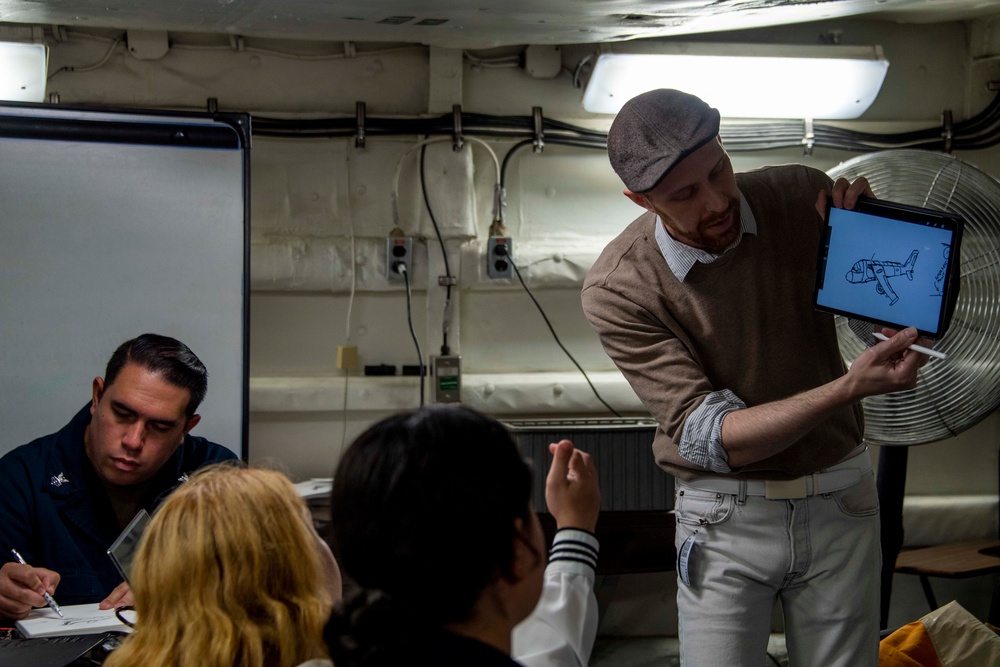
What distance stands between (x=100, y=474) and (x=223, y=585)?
46.1 inches

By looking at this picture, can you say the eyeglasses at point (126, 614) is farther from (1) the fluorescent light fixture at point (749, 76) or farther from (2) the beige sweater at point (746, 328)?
(1) the fluorescent light fixture at point (749, 76)

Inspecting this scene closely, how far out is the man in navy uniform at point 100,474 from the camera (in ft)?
7.22

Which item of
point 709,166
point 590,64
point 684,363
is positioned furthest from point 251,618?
point 590,64

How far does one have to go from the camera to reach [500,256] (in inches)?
132

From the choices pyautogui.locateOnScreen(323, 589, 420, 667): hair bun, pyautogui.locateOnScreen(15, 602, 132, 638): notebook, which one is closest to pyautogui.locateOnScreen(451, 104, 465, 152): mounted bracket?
pyautogui.locateOnScreen(15, 602, 132, 638): notebook

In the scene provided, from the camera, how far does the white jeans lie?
178 cm

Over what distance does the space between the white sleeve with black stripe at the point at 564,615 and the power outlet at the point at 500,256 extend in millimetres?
2097

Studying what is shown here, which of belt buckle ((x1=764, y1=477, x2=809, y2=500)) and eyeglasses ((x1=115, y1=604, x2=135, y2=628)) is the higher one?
belt buckle ((x1=764, y1=477, x2=809, y2=500))

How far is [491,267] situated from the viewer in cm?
335

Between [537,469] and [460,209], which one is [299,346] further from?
[537,469]

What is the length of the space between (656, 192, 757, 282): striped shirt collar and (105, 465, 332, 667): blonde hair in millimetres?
922

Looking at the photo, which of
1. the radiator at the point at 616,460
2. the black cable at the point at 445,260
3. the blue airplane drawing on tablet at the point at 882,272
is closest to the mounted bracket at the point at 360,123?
the black cable at the point at 445,260

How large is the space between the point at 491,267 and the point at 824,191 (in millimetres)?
1666

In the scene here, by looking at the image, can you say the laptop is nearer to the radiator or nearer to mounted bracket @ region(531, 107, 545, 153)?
the radiator
